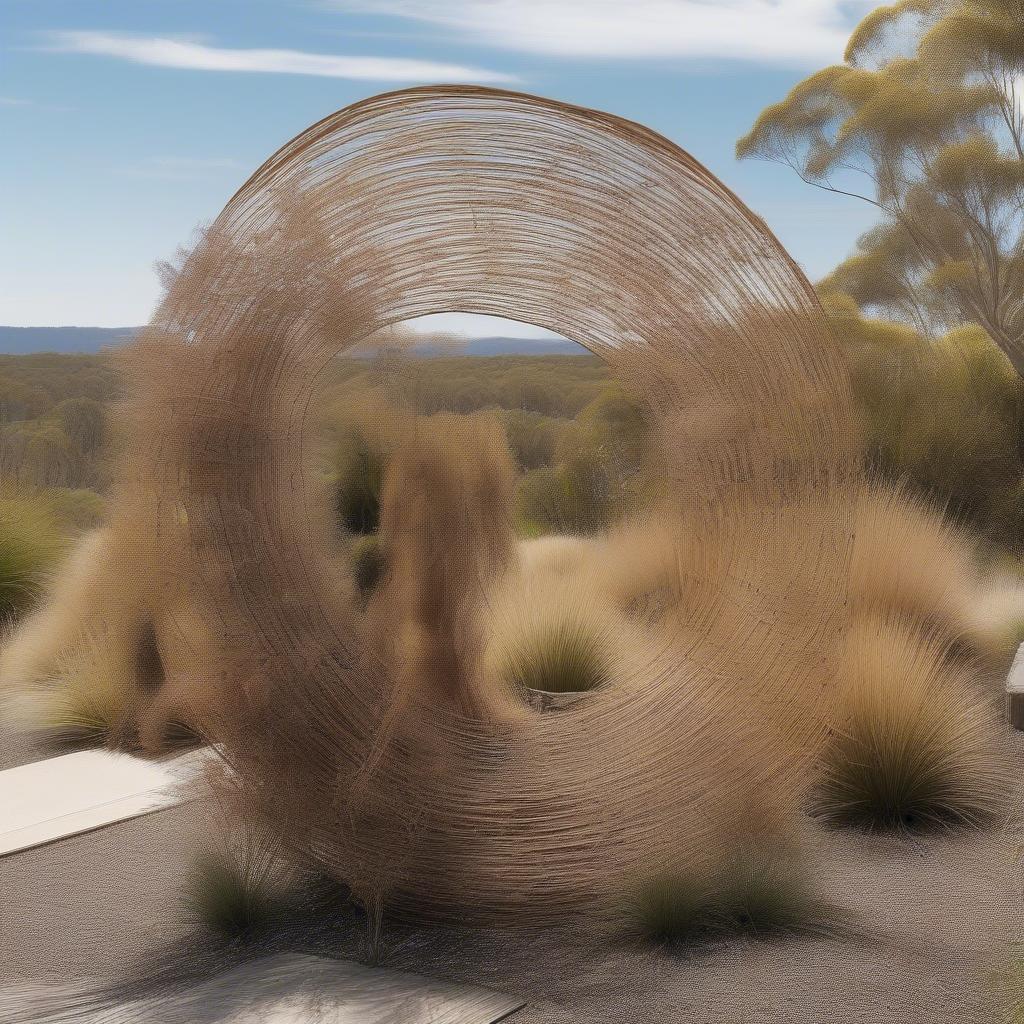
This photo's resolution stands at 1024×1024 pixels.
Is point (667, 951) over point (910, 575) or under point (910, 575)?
under

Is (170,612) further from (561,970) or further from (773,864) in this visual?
(773,864)

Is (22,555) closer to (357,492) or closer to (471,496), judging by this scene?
(357,492)

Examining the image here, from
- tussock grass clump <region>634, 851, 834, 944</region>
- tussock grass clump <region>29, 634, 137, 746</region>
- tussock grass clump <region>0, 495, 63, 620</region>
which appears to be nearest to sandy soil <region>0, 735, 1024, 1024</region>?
tussock grass clump <region>634, 851, 834, 944</region>

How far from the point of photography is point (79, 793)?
190 inches

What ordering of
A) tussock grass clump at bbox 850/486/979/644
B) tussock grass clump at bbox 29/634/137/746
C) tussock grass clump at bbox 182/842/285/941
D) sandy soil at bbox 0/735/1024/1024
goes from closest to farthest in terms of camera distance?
sandy soil at bbox 0/735/1024/1024
tussock grass clump at bbox 182/842/285/941
tussock grass clump at bbox 29/634/137/746
tussock grass clump at bbox 850/486/979/644

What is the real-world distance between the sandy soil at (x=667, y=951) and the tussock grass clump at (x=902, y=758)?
232 mm

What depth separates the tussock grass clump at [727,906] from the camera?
3.30 meters

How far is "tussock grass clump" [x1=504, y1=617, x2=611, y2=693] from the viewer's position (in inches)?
227

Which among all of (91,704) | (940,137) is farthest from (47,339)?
A: (91,704)

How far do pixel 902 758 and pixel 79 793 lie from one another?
3.01m

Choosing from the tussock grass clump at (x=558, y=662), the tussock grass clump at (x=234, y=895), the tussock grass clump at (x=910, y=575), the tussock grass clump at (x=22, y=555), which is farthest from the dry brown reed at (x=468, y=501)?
the tussock grass clump at (x=22, y=555)

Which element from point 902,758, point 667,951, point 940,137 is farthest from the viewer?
point 940,137

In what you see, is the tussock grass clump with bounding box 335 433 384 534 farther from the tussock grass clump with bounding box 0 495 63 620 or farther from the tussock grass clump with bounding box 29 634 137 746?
the tussock grass clump with bounding box 29 634 137 746

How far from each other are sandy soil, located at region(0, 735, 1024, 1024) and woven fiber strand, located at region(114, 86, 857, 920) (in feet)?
0.80
